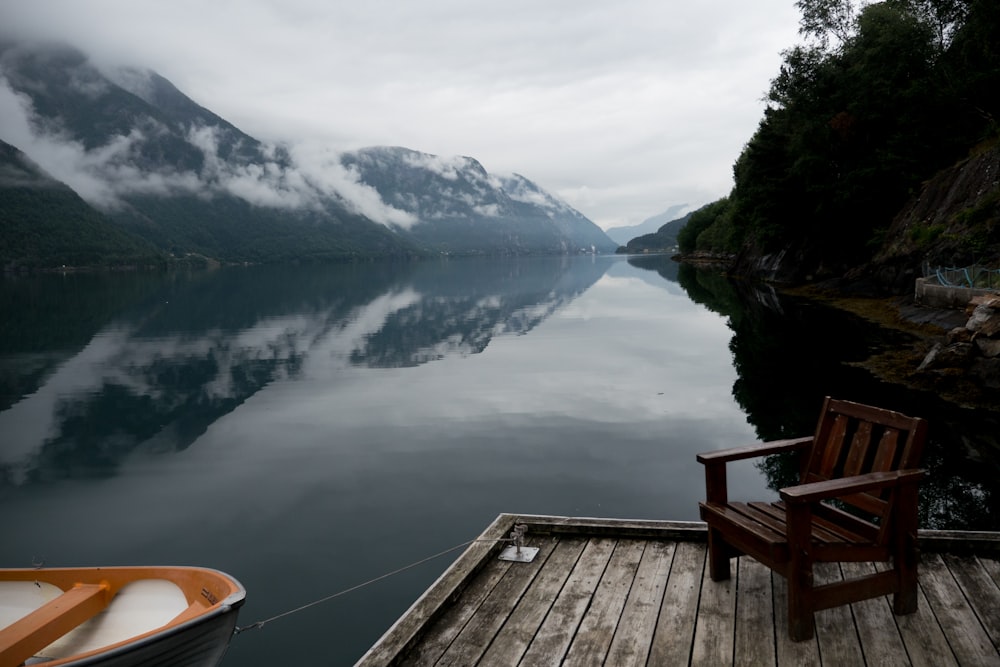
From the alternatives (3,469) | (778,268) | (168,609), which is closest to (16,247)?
(778,268)

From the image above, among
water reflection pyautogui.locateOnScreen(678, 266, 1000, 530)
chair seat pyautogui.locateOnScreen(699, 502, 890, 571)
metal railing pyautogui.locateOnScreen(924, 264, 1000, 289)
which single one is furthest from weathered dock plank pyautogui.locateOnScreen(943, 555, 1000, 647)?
metal railing pyautogui.locateOnScreen(924, 264, 1000, 289)

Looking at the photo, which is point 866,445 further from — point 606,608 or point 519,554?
point 519,554

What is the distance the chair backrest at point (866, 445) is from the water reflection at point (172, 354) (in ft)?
43.9

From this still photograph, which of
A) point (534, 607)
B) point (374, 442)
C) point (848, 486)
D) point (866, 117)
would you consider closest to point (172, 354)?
point (374, 442)

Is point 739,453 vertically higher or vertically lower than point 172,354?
higher

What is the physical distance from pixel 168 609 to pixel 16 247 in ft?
681

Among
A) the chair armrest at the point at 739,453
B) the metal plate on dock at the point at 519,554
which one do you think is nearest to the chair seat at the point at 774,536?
the chair armrest at the point at 739,453

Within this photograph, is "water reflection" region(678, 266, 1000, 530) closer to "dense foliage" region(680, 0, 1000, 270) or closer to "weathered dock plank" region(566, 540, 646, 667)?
"weathered dock plank" region(566, 540, 646, 667)

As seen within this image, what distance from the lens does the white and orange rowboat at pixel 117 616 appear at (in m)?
4.69

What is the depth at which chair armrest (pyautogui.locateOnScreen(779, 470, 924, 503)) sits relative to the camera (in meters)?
4.41

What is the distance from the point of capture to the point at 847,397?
15898 millimetres

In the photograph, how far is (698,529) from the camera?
6.30 meters

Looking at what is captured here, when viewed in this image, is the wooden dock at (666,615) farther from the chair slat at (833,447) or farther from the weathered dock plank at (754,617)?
the chair slat at (833,447)

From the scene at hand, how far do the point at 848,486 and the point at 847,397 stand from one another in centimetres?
1275
